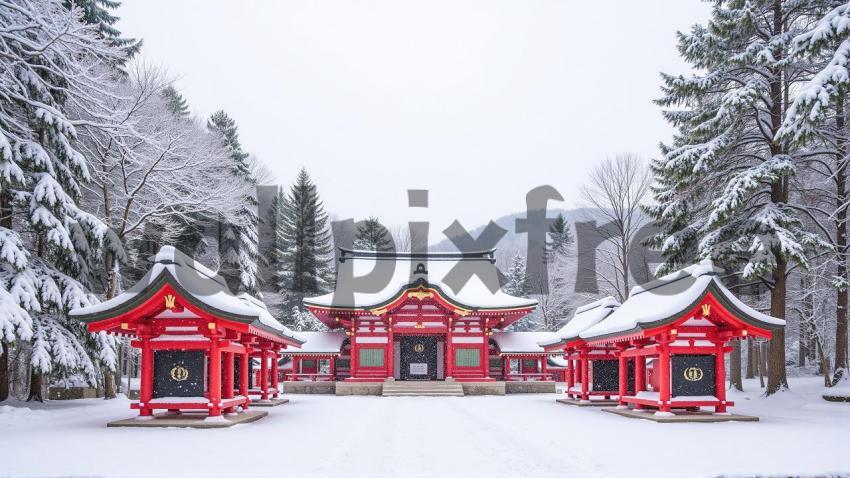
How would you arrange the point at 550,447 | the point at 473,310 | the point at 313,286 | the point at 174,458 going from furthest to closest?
the point at 313,286 → the point at 473,310 → the point at 550,447 → the point at 174,458

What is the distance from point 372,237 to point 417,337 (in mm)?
27539

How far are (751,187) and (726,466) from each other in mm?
11377

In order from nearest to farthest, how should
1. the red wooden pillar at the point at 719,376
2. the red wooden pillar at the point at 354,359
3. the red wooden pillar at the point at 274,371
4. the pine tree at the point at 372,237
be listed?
the red wooden pillar at the point at 719,376 → the red wooden pillar at the point at 274,371 → the red wooden pillar at the point at 354,359 → the pine tree at the point at 372,237

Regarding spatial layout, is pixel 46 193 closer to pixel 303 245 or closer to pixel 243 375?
pixel 243 375

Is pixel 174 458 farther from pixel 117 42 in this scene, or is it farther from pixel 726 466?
pixel 117 42

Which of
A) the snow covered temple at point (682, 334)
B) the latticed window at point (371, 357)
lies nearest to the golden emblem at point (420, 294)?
the latticed window at point (371, 357)

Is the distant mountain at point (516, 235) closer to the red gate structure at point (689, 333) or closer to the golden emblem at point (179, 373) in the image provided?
the red gate structure at point (689, 333)

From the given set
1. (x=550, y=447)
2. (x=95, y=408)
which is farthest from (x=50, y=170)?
(x=550, y=447)

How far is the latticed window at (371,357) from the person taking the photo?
30062 millimetres

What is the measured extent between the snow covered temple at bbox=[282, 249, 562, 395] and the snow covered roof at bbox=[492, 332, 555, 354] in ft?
0.18

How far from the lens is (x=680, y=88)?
18891mm

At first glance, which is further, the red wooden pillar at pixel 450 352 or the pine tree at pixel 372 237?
the pine tree at pixel 372 237

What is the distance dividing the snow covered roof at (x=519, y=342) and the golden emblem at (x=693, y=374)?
15.5m

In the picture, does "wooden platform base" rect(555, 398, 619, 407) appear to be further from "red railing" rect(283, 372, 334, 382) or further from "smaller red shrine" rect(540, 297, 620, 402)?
"red railing" rect(283, 372, 334, 382)
